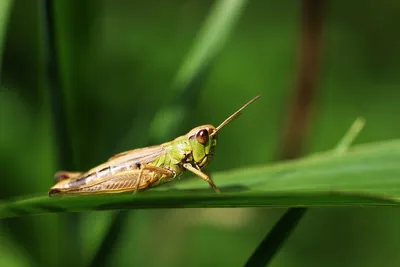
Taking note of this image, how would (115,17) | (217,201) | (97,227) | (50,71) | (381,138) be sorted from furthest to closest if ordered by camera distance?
1. (115,17)
2. (381,138)
3. (97,227)
4. (50,71)
5. (217,201)

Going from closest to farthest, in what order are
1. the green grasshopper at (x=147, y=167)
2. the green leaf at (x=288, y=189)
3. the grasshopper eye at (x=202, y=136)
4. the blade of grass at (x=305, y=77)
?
the green leaf at (x=288, y=189)
the green grasshopper at (x=147, y=167)
the grasshopper eye at (x=202, y=136)
the blade of grass at (x=305, y=77)

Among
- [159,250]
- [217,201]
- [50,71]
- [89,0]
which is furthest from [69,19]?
[159,250]

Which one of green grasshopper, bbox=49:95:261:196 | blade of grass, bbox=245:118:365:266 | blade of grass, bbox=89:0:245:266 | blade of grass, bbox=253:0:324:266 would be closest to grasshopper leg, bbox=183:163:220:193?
green grasshopper, bbox=49:95:261:196

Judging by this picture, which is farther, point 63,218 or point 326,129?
point 326,129

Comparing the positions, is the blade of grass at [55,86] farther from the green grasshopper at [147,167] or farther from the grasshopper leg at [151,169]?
the grasshopper leg at [151,169]

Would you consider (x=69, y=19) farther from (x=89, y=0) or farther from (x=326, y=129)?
(x=326, y=129)

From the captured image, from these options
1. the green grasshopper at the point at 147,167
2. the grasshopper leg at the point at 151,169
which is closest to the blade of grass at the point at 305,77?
the green grasshopper at the point at 147,167
